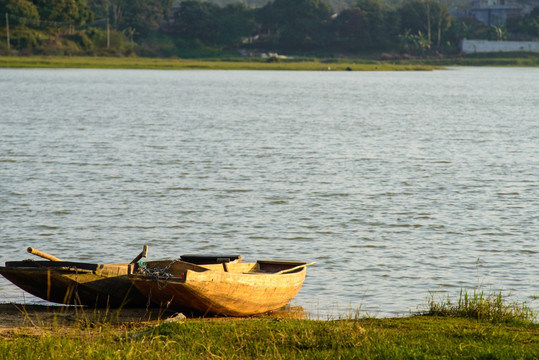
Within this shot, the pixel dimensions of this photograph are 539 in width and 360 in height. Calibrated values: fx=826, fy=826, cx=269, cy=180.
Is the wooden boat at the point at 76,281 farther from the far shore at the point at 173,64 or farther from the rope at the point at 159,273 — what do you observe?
the far shore at the point at 173,64

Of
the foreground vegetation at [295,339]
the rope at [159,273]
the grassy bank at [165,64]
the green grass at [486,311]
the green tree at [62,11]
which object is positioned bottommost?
the green grass at [486,311]

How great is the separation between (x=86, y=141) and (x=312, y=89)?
73.0 meters

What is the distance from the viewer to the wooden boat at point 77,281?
14.0 metres

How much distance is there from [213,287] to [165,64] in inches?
6598

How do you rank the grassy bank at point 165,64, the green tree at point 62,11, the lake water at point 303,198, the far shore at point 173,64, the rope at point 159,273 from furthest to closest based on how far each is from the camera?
the green tree at point 62,11, the far shore at point 173,64, the grassy bank at point 165,64, the lake water at point 303,198, the rope at point 159,273

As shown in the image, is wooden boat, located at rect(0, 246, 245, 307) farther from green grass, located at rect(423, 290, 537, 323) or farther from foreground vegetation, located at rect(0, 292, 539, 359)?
green grass, located at rect(423, 290, 537, 323)

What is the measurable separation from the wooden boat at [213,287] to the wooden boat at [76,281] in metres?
0.43

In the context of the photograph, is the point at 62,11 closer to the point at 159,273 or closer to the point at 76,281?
the point at 76,281

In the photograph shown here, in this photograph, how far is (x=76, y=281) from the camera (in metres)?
14.1

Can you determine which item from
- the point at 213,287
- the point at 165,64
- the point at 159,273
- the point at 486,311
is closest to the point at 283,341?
the point at 213,287

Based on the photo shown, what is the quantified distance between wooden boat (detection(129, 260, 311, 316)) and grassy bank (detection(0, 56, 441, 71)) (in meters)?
150

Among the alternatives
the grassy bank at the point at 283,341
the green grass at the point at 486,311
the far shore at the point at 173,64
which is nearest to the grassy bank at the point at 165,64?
the far shore at the point at 173,64

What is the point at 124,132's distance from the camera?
52188 millimetres

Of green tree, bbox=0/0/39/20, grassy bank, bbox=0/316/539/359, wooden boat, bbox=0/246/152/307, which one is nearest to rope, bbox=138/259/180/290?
wooden boat, bbox=0/246/152/307
